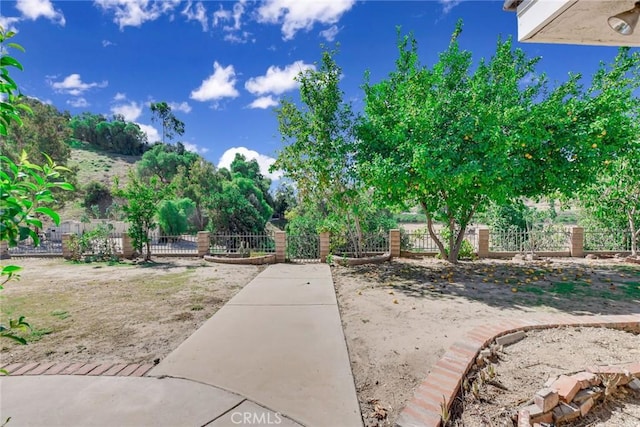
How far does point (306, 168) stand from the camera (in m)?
9.87

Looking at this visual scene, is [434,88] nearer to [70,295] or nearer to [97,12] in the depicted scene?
[97,12]

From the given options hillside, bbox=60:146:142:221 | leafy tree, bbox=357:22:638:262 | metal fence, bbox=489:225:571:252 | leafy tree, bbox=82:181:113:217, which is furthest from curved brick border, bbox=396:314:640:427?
hillside, bbox=60:146:142:221

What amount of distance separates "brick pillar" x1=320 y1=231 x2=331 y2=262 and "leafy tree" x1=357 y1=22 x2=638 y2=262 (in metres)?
2.45

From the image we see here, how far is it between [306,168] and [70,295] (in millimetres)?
6632

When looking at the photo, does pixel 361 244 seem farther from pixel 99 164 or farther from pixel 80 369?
pixel 99 164

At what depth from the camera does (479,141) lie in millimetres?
7176

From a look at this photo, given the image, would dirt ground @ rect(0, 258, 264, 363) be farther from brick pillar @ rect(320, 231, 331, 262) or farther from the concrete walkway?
brick pillar @ rect(320, 231, 331, 262)

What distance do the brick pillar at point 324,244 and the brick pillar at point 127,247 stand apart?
7.02 meters

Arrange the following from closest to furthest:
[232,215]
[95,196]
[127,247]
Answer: [127,247]
[232,215]
[95,196]

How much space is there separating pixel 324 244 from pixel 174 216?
1877 centimetres

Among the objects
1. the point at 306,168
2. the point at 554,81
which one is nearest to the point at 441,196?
the point at 306,168

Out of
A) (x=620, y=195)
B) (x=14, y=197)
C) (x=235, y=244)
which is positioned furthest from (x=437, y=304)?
(x=235, y=244)

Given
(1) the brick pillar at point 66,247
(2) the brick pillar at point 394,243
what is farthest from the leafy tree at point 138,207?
(2) the brick pillar at point 394,243

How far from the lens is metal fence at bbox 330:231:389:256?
34.7 feet
